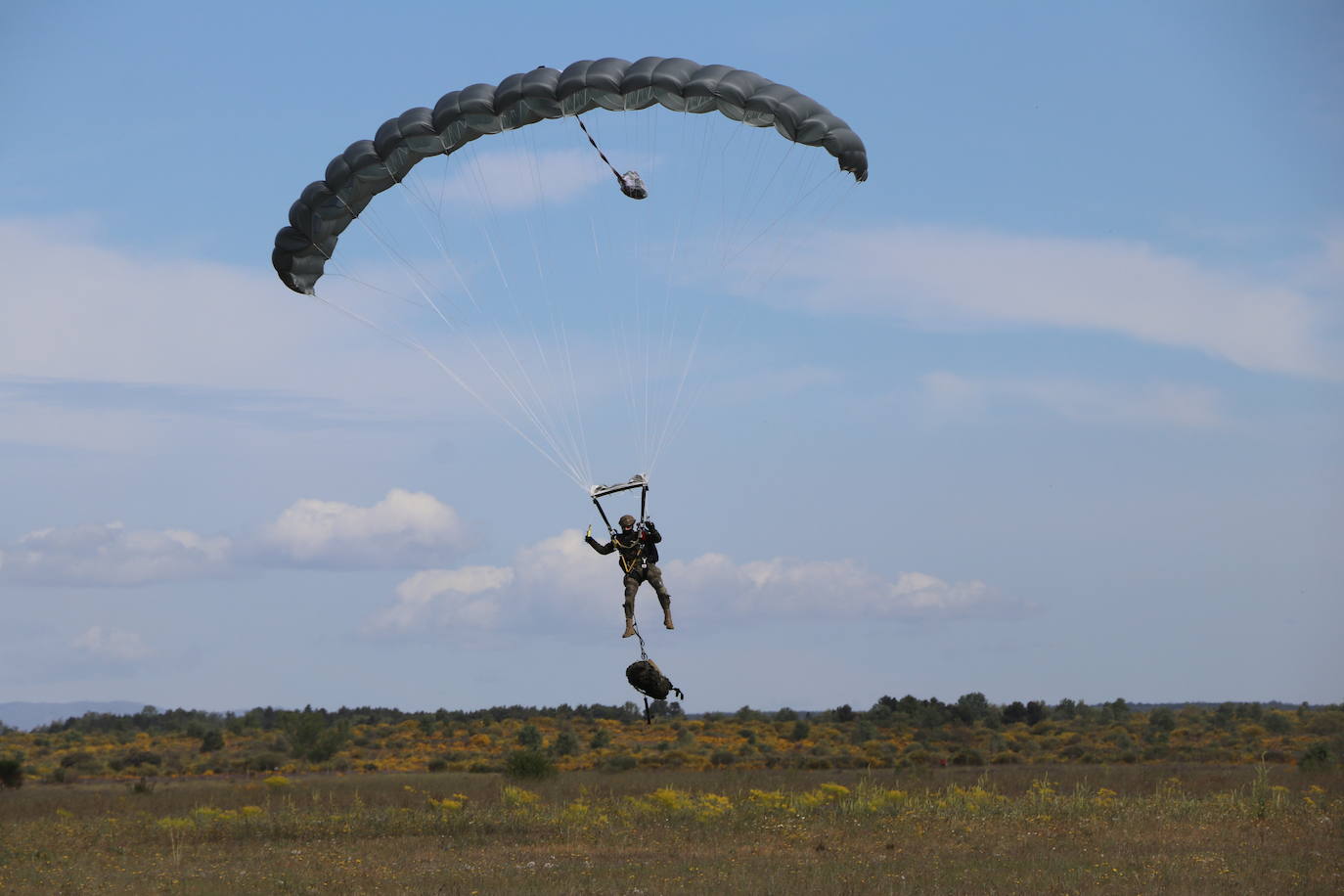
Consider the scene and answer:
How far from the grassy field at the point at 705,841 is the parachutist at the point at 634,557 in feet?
11.9

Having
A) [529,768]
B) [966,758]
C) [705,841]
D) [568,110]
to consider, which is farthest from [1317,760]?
[568,110]

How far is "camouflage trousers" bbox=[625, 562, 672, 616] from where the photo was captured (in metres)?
19.3

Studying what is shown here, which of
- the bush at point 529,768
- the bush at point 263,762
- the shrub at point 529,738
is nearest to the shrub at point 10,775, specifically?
the bush at point 263,762

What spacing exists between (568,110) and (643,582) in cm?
726

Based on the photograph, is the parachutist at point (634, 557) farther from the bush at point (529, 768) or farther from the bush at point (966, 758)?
the bush at point (966, 758)

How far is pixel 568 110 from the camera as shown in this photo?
20953mm

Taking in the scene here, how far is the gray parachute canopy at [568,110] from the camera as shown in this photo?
20391 millimetres

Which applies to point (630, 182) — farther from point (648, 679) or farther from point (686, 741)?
point (686, 741)

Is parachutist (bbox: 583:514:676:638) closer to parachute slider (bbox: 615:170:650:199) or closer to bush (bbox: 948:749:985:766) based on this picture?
parachute slider (bbox: 615:170:650:199)

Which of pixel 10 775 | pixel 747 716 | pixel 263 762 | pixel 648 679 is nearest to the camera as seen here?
pixel 648 679

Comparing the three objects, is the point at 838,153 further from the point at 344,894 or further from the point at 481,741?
the point at 481,741

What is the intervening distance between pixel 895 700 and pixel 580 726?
15673 millimetres

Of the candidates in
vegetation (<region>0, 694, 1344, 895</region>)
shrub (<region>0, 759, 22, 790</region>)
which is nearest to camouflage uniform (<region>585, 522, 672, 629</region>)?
vegetation (<region>0, 694, 1344, 895</region>)

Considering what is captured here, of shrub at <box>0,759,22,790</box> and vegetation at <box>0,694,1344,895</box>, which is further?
shrub at <box>0,759,22,790</box>
